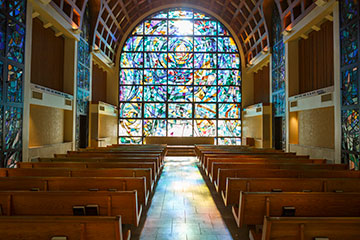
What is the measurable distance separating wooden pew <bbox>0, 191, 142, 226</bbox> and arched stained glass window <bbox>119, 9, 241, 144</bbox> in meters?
11.6

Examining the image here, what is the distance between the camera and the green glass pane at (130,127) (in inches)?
545

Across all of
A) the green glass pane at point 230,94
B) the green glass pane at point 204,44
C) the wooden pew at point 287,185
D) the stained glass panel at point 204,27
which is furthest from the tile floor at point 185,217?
the stained glass panel at point 204,27

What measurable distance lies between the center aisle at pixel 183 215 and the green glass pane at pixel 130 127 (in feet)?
27.7

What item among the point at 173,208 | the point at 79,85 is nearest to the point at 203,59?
the point at 79,85

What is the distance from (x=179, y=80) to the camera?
14.1m

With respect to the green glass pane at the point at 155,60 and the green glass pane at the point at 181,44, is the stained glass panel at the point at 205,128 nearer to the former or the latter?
the green glass pane at the point at 155,60

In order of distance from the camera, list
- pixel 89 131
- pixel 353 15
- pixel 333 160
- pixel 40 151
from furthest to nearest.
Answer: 1. pixel 89 131
2. pixel 40 151
3. pixel 333 160
4. pixel 353 15

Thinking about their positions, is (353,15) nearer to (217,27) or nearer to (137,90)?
(217,27)

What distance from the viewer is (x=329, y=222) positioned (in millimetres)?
1674

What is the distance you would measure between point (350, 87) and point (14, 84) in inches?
290

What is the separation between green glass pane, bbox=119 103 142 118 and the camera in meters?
14.0

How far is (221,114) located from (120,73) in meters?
5.95

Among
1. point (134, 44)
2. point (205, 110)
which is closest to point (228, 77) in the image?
point (205, 110)

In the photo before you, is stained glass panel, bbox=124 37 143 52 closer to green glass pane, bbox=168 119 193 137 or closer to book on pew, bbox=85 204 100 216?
green glass pane, bbox=168 119 193 137
